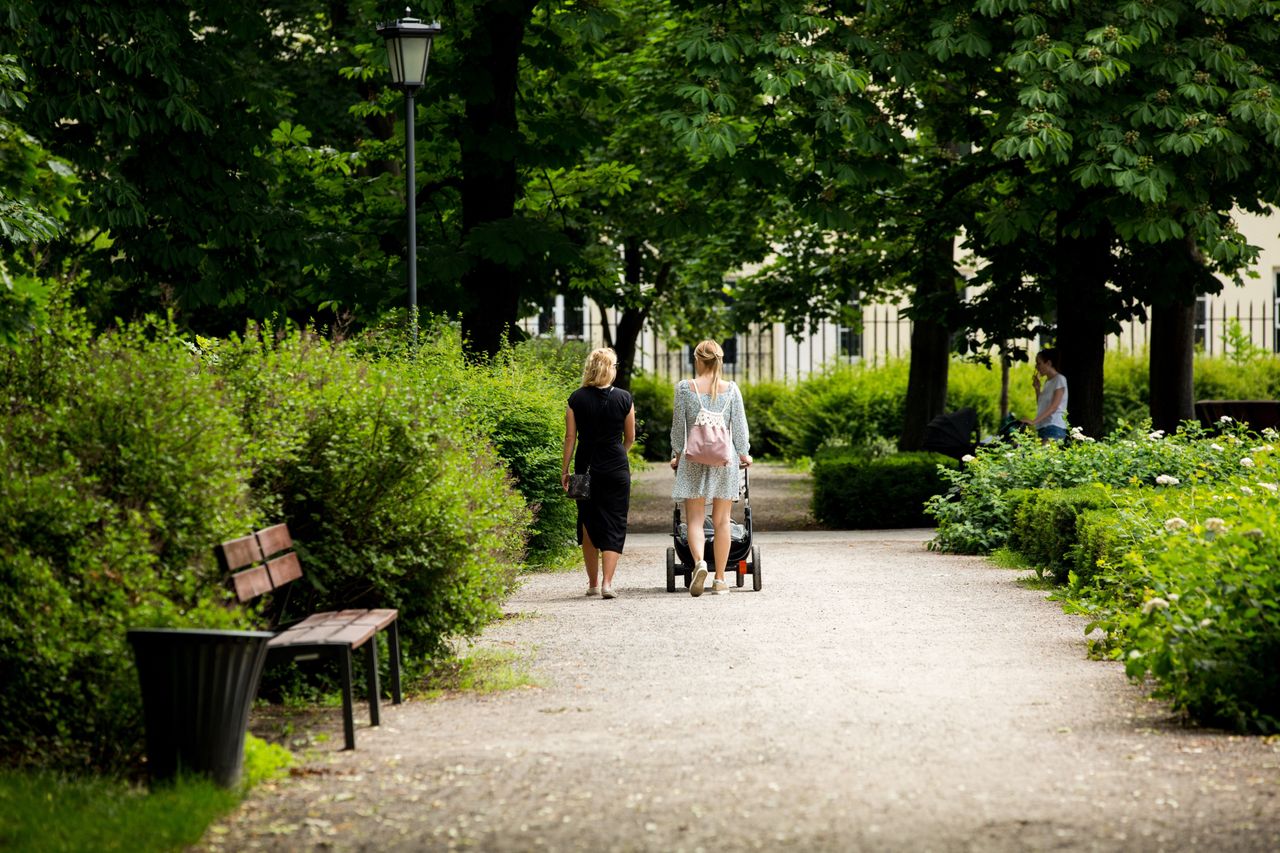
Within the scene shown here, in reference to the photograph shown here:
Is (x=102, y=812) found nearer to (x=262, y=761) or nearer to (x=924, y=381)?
(x=262, y=761)

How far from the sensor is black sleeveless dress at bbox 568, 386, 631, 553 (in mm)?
11883

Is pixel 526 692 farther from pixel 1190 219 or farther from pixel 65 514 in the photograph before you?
pixel 1190 219

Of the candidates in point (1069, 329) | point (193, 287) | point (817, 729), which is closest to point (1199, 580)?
point (817, 729)

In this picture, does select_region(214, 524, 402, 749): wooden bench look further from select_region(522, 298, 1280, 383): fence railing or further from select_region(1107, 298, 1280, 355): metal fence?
select_region(1107, 298, 1280, 355): metal fence

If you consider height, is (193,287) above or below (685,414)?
above

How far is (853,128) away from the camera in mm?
15625

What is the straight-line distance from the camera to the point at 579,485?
11781 millimetres

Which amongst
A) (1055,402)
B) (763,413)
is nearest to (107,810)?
(1055,402)

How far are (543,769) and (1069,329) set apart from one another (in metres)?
13.4

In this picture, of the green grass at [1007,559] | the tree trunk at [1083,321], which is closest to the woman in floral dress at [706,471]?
the green grass at [1007,559]

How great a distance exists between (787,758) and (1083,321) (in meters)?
12.9

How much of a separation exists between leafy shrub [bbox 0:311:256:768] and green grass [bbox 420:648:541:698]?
1.70m

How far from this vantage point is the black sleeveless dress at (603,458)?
11883 millimetres

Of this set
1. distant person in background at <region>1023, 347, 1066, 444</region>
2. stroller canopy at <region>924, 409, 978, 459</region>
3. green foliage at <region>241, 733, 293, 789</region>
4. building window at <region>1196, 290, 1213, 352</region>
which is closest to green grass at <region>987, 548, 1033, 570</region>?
distant person in background at <region>1023, 347, 1066, 444</region>
